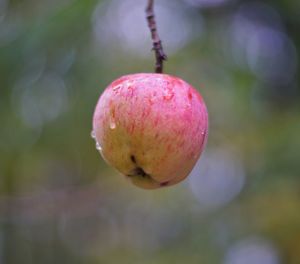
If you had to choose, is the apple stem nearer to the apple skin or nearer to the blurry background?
the apple skin

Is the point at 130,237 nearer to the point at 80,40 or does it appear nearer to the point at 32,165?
the point at 32,165

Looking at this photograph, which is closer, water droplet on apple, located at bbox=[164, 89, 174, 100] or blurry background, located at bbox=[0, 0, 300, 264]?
water droplet on apple, located at bbox=[164, 89, 174, 100]

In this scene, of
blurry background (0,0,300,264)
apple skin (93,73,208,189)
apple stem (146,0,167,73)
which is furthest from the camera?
blurry background (0,0,300,264)

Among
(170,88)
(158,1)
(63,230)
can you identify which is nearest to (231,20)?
(158,1)

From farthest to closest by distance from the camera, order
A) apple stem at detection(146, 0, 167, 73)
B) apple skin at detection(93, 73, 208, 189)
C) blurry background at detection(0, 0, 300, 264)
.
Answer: blurry background at detection(0, 0, 300, 264)
apple stem at detection(146, 0, 167, 73)
apple skin at detection(93, 73, 208, 189)

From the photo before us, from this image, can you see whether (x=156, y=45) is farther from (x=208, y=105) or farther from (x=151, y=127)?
(x=208, y=105)

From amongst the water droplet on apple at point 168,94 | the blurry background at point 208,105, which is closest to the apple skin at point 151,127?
the water droplet on apple at point 168,94

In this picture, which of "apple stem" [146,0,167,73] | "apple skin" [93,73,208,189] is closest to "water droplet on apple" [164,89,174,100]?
"apple skin" [93,73,208,189]

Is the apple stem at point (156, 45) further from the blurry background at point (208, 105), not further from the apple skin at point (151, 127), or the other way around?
the blurry background at point (208, 105)

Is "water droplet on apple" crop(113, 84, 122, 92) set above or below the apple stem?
below
